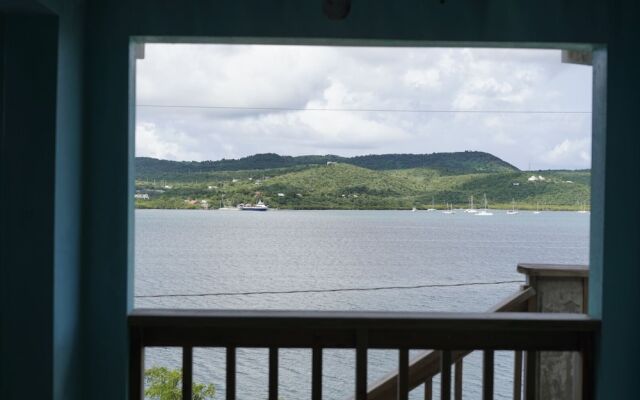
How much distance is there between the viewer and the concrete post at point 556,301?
8.84 ft

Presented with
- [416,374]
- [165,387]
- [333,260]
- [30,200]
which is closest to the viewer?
[30,200]

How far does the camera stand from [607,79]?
2.16 meters

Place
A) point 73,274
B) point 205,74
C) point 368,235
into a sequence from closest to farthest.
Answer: point 73,274, point 205,74, point 368,235

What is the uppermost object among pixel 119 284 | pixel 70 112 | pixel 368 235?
pixel 70 112

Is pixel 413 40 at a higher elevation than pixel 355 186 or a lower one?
higher

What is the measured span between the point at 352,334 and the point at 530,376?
0.75m

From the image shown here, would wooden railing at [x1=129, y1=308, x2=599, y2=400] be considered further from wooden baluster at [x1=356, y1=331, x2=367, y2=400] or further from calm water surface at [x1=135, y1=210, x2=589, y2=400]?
calm water surface at [x1=135, y1=210, x2=589, y2=400]

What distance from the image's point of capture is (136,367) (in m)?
2.17

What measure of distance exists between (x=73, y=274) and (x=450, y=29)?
163 centimetres

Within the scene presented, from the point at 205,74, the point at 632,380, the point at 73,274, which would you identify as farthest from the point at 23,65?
the point at 205,74

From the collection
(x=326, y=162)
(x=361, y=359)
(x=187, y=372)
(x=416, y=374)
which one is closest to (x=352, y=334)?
(x=361, y=359)

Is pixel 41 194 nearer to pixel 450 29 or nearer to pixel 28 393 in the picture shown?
pixel 28 393

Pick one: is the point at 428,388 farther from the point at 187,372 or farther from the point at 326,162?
the point at 326,162

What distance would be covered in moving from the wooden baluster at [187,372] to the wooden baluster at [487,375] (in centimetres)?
113
